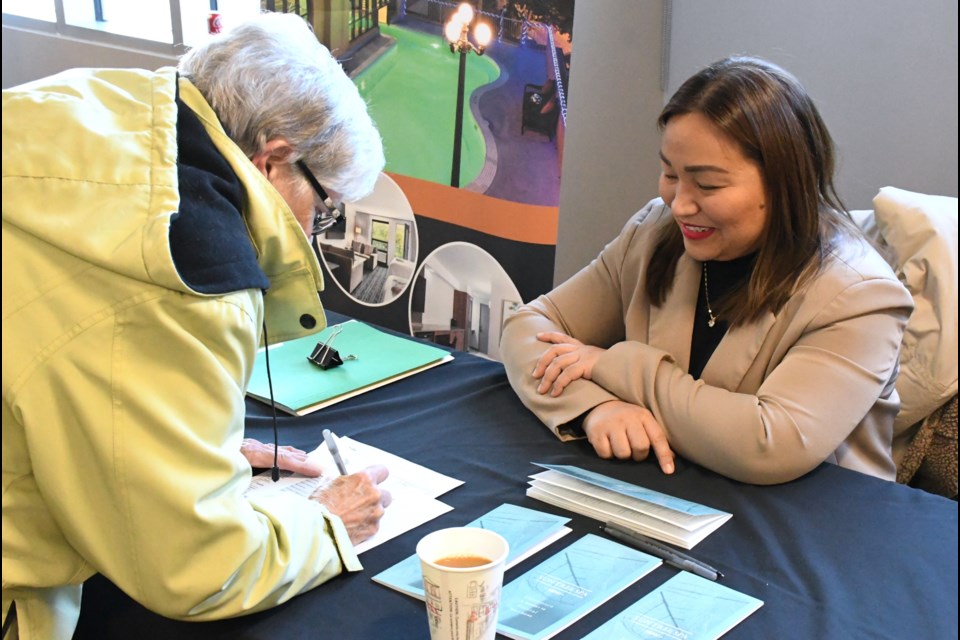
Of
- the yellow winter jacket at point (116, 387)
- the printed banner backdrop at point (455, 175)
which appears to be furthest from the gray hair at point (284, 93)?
the printed banner backdrop at point (455, 175)

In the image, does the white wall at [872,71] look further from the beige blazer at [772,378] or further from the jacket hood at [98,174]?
the jacket hood at [98,174]

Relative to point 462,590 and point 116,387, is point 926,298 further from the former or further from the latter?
point 116,387

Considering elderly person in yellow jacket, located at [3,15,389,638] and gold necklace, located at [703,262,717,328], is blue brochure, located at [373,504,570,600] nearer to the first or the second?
elderly person in yellow jacket, located at [3,15,389,638]

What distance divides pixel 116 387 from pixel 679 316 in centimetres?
108

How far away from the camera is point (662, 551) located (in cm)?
117

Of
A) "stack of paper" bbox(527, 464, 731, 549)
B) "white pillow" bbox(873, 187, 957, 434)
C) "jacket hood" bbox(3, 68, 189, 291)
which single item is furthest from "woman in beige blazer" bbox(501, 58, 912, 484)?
"jacket hood" bbox(3, 68, 189, 291)

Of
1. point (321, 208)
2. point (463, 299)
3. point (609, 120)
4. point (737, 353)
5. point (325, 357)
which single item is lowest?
point (463, 299)

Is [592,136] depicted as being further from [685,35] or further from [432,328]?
[432,328]

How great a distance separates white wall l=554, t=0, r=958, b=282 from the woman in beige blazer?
2.19 feet

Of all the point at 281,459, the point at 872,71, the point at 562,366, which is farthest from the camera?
the point at 872,71

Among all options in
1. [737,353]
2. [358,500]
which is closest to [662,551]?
[358,500]

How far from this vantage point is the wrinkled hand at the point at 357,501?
120cm

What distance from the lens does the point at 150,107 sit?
1.05 meters

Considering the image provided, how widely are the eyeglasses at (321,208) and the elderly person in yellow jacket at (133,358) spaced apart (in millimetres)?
115
